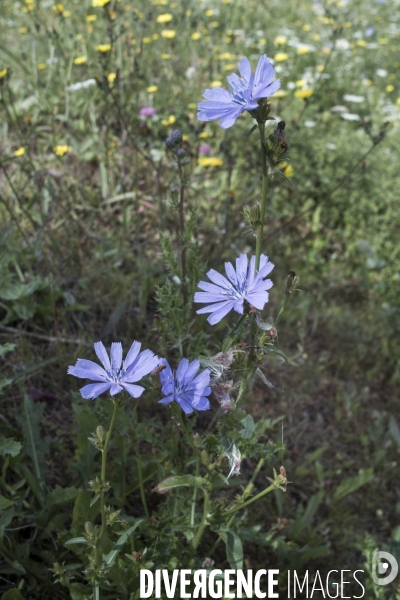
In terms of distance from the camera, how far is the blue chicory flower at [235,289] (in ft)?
3.53

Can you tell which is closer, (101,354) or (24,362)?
(101,354)

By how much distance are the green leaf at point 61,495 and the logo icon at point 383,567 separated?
2.79ft

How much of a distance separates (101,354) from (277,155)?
20.0 inches

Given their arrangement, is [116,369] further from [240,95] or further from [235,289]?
[240,95]

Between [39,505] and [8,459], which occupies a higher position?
[8,459]

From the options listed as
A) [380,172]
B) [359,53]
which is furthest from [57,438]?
[359,53]

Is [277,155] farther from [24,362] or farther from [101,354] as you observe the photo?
[24,362]

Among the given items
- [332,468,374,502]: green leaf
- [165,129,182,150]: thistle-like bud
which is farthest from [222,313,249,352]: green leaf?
[332,468,374,502]: green leaf

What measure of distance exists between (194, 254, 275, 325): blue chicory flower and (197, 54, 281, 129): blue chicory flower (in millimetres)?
276

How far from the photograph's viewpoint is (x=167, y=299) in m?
1.41

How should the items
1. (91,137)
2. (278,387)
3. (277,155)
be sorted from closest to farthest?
(277,155), (278,387), (91,137)

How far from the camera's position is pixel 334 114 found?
449 cm

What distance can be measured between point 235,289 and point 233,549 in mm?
601

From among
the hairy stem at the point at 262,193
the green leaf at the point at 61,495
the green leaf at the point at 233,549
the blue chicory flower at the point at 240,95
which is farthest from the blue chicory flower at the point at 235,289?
the green leaf at the point at 61,495
